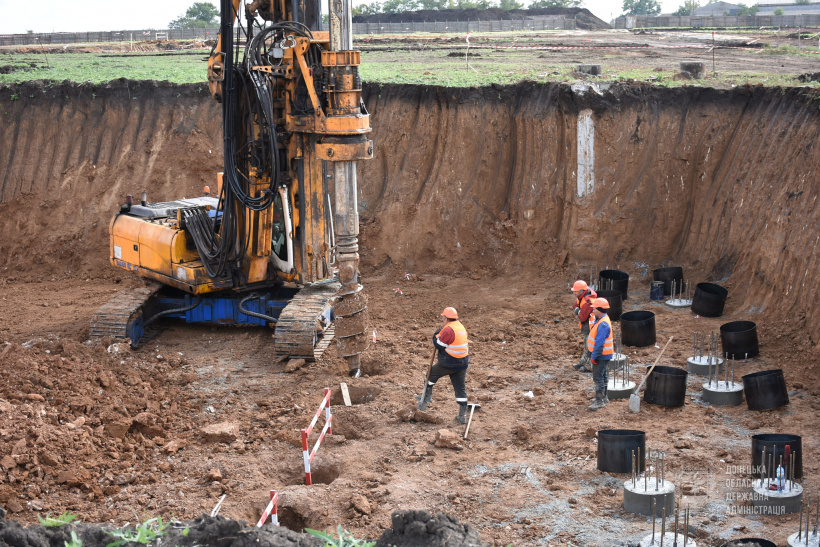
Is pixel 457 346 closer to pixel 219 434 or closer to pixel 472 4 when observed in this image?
pixel 219 434

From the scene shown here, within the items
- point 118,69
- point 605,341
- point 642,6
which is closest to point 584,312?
point 605,341

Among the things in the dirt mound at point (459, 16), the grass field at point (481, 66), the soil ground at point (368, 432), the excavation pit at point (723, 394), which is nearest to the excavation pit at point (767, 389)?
the soil ground at point (368, 432)

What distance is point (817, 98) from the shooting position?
15805mm

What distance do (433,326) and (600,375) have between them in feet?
Answer: 14.4

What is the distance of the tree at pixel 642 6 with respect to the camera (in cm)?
11025

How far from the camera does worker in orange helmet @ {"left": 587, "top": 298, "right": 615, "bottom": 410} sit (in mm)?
11609

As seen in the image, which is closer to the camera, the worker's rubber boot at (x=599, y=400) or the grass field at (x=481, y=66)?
the worker's rubber boot at (x=599, y=400)

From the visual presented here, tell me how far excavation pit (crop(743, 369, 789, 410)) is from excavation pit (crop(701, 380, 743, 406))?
34 cm

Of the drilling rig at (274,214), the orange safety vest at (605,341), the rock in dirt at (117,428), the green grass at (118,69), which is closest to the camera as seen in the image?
the rock in dirt at (117,428)

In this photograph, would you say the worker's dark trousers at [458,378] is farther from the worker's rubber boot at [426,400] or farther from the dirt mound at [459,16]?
the dirt mound at [459,16]

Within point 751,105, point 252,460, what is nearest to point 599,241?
point 751,105

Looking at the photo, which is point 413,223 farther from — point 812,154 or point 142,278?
point 812,154

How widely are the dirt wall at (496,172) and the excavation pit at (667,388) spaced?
4592 mm

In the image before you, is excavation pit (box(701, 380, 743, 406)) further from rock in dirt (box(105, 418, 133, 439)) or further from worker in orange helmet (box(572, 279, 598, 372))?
rock in dirt (box(105, 418, 133, 439))
